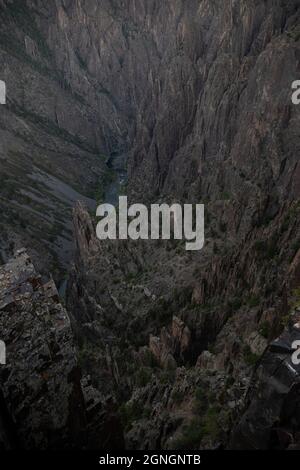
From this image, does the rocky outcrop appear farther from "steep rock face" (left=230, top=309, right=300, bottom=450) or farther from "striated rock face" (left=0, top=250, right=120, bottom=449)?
"steep rock face" (left=230, top=309, right=300, bottom=450)

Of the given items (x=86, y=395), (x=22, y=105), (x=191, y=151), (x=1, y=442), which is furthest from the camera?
(x=22, y=105)

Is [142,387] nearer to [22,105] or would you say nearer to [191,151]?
[191,151]

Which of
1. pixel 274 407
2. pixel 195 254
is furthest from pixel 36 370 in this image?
pixel 195 254

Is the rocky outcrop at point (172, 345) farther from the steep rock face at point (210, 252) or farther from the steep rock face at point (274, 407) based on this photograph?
the steep rock face at point (274, 407)

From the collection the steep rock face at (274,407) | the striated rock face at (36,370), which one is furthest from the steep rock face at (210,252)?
the striated rock face at (36,370)

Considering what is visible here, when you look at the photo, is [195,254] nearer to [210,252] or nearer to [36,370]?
[210,252]

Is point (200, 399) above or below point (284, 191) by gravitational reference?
below

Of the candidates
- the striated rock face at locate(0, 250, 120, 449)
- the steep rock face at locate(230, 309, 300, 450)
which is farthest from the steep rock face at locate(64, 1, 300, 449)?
the striated rock face at locate(0, 250, 120, 449)

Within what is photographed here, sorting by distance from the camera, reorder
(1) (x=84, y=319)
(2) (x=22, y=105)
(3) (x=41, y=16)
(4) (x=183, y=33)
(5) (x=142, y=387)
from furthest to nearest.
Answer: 1. (3) (x=41, y=16)
2. (2) (x=22, y=105)
3. (4) (x=183, y=33)
4. (1) (x=84, y=319)
5. (5) (x=142, y=387)

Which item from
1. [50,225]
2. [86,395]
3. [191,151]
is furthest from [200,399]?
[50,225]
